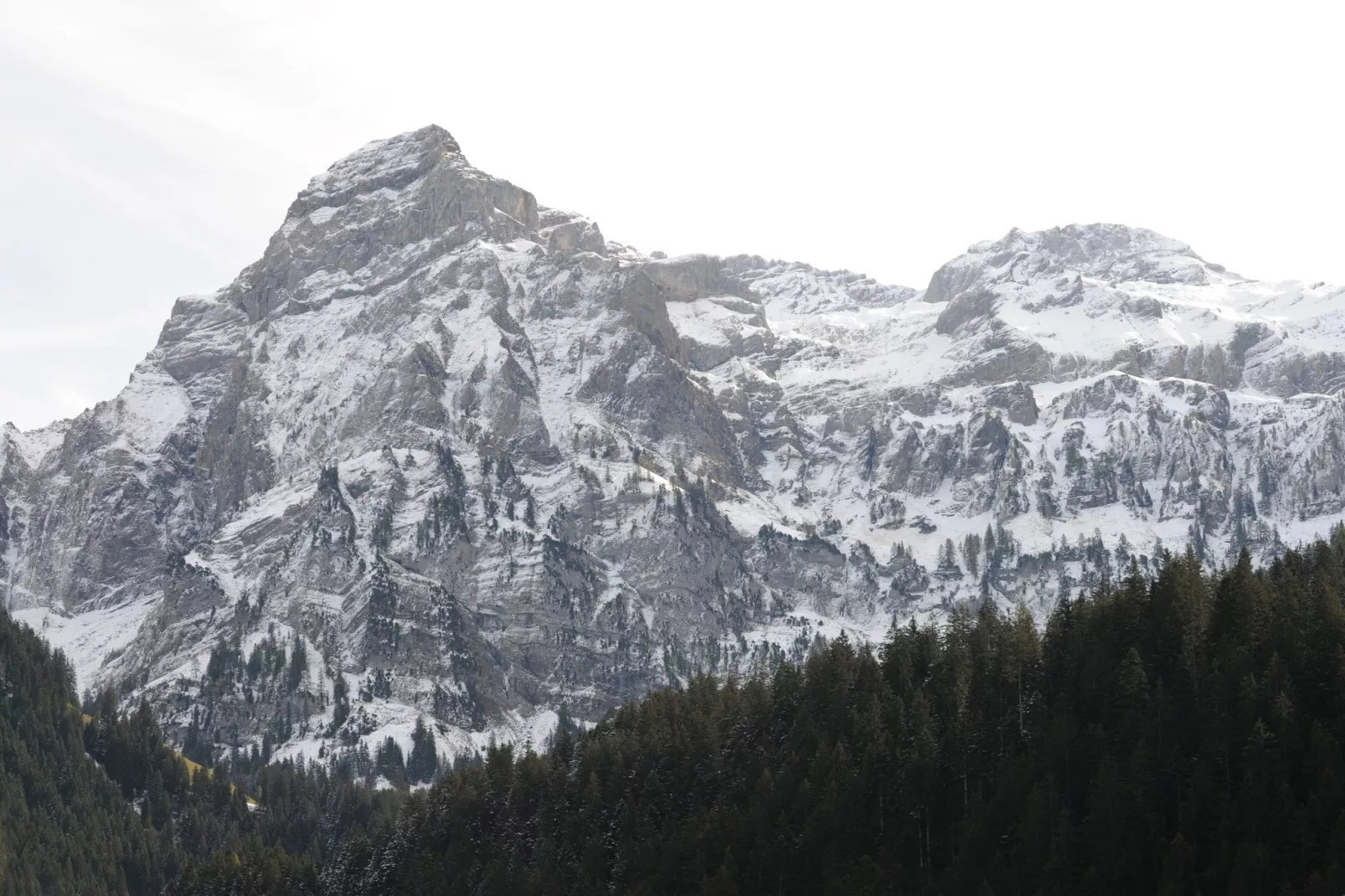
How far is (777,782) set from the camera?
16575 cm

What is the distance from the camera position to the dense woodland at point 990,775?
12738 centimetres

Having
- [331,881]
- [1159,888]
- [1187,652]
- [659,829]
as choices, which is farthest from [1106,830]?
[331,881]

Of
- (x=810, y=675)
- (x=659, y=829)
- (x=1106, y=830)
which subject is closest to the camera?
(x=1106, y=830)

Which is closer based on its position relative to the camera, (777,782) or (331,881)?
(777,782)

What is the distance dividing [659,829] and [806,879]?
27.3 meters

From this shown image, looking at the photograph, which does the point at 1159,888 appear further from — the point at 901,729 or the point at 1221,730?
the point at 901,729

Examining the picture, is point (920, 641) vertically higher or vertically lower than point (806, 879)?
higher

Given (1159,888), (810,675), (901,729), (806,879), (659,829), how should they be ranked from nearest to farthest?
(1159,888), (806,879), (901,729), (659,829), (810,675)

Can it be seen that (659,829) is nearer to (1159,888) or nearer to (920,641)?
(920,641)

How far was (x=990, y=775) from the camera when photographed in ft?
486

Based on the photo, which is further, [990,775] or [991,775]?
[990,775]

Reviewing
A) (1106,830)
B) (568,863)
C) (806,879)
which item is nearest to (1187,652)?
(1106,830)

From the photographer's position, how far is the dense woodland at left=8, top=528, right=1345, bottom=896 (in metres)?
127

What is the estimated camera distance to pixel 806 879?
15100 centimetres
